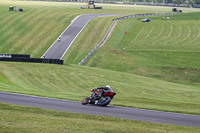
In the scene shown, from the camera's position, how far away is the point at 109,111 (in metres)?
27.4

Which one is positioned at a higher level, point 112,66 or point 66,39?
point 66,39

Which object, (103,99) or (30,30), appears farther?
(30,30)

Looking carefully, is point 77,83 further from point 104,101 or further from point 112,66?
point 112,66

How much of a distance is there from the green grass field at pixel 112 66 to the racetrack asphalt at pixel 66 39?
5.05ft

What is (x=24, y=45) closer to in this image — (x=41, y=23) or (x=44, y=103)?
(x=41, y=23)

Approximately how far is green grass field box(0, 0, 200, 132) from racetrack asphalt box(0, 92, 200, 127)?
1493mm

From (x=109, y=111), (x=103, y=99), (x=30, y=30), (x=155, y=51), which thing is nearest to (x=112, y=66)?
(x=155, y=51)

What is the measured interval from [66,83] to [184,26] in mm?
69783

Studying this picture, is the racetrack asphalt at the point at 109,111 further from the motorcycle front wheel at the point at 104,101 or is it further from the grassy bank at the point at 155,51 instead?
the grassy bank at the point at 155,51

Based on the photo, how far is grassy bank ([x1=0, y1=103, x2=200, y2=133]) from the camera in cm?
2059

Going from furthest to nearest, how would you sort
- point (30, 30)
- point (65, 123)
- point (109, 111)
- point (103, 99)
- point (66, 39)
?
point (30, 30) → point (66, 39) → point (103, 99) → point (109, 111) → point (65, 123)

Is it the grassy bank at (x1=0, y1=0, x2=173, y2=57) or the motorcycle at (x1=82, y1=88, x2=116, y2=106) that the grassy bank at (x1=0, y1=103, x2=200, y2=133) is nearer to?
the motorcycle at (x1=82, y1=88, x2=116, y2=106)

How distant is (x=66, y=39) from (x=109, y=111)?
206ft

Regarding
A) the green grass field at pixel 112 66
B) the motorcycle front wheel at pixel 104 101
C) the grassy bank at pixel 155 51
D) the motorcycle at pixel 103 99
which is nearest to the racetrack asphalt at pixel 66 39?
the green grass field at pixel 112 66
